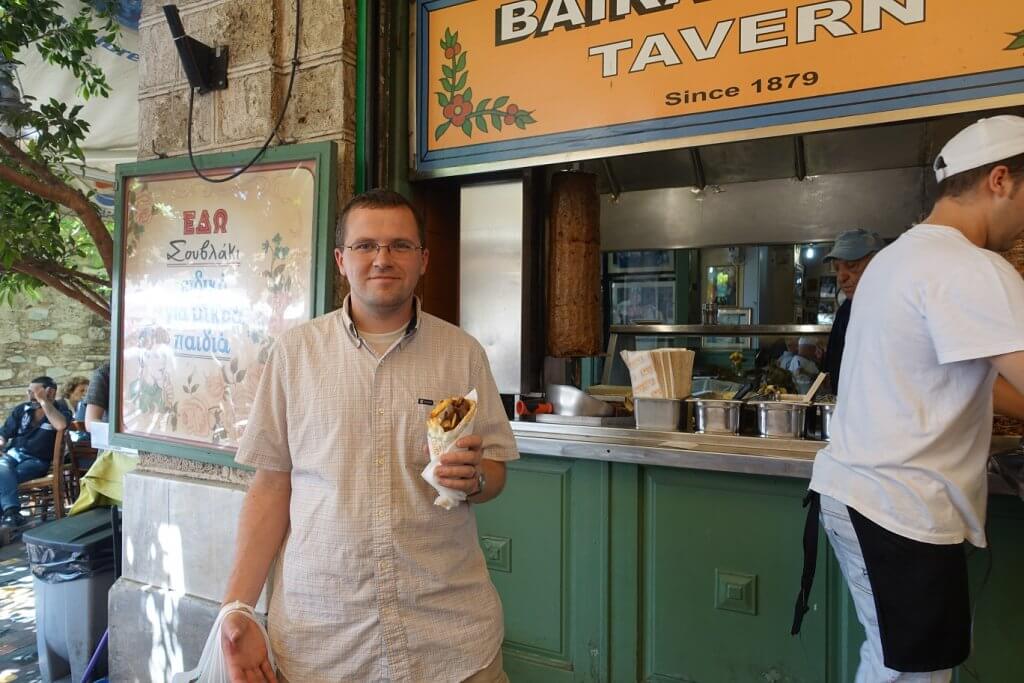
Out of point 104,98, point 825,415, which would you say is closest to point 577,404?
point 825,415

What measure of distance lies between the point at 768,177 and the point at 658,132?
9.21 feet

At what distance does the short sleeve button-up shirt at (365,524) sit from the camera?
1.51m

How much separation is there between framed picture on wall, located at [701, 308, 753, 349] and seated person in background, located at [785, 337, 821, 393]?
0.47 meters

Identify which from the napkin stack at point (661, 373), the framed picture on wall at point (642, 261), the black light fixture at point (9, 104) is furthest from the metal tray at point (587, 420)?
the black light fixture at point (9, 104)

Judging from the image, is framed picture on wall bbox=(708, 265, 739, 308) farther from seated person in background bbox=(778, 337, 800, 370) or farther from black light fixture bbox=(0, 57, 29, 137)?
black light fixture bbox=(0, 57, 29, 137)

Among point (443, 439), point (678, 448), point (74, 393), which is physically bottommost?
point (74, 393)

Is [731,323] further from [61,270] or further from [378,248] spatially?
[61,270]

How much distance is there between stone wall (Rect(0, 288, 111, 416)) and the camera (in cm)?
714

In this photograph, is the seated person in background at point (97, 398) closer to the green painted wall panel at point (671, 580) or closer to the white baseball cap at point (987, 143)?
the green painted wall panel at point (671, 580)

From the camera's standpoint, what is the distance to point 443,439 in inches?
57.0

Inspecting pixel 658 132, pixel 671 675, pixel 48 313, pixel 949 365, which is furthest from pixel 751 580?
pixel 48 313

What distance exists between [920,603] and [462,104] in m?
2.58

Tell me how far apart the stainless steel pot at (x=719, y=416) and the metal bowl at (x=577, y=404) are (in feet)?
1.52

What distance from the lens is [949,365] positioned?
1.68 m
